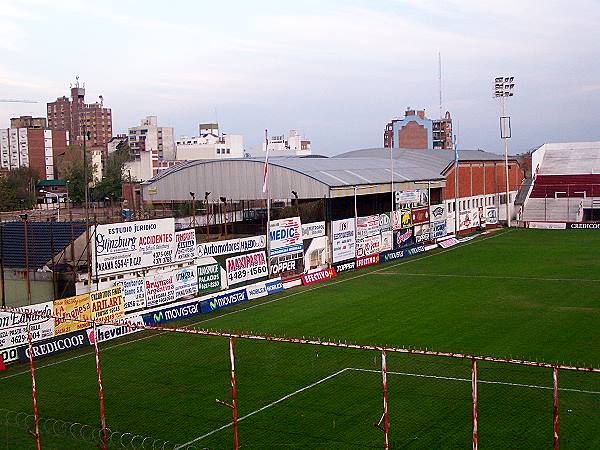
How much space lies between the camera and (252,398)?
20234 mm

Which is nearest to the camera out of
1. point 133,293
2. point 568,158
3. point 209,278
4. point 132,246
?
point 133,293

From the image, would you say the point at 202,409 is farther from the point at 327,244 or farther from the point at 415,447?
the point at 327,244

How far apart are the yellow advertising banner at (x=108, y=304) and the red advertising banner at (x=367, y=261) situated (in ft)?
66.5

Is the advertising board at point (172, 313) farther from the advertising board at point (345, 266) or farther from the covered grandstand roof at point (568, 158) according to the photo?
the covered grandstand roof at point (568, 158)

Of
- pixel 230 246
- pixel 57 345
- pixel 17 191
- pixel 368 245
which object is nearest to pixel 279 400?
pixel 57 345

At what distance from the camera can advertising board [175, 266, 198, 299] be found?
108ft

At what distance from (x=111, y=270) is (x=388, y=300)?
12572 millimetres

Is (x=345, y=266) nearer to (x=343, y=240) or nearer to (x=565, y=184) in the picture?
(x=343, y=240)

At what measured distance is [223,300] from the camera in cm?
3425

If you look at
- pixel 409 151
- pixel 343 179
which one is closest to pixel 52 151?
pixel 409 151

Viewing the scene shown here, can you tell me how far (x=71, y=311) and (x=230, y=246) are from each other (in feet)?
37.6

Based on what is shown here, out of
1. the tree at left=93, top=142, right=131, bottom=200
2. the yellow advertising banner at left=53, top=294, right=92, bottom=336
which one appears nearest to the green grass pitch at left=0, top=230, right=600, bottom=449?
the yellow advertising banner at left=53, top=294, right=92, bottom=336

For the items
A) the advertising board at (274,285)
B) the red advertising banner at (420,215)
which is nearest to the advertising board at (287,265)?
the advertising board at (274,285)

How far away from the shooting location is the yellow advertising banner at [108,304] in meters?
28.1
